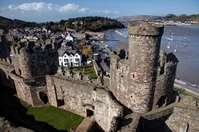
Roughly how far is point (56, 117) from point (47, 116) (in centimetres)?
99

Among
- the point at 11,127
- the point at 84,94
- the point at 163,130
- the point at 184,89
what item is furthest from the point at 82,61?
the point at 11,127

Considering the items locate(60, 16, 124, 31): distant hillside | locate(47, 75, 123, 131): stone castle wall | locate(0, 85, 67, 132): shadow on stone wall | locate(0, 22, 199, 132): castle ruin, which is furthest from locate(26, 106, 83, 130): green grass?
locate(60, 16, 124, 31): distant hillside

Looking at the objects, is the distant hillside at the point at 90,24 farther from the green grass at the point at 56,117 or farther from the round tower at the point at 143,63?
the round tower at the point at 143,63

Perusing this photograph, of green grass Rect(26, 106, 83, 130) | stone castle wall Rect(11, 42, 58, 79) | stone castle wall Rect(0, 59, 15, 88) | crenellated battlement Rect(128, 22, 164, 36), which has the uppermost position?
crenellated battlement Rect(128, 22, 164, 36)

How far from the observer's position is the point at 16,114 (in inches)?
657

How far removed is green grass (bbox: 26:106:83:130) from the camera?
50.7ft

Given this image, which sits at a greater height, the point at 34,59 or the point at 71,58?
the point at 34,59

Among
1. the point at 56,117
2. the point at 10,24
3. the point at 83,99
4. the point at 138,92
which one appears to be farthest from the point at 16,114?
the point at 10,24

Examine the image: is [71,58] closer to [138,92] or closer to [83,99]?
[83,99]

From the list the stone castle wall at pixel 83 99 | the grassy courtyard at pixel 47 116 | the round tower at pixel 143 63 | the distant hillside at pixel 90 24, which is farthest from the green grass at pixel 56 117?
the distant hillside at pixel 90 24

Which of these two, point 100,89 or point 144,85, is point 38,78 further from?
point 144,85

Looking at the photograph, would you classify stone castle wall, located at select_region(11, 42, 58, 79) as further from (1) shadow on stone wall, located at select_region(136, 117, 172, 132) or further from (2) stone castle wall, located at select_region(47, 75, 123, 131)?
(1) shadow on stone wall, located at select_region(136, 117, 172, 132)

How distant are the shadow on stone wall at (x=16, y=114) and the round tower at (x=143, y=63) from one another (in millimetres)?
8800

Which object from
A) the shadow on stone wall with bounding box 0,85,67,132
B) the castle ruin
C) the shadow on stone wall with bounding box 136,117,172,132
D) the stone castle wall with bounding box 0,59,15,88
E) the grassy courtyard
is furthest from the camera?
the stone castle wall with bounding box 0,59,15,88
